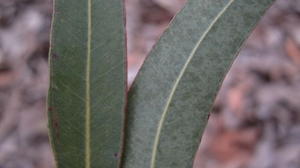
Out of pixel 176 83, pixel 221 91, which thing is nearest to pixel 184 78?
pixel 176 83

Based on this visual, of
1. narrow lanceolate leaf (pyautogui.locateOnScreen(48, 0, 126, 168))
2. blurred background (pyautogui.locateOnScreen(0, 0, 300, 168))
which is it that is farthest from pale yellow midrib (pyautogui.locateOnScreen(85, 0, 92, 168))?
blurred background (pyautogui.locateOnScreen(0, 0, 300, 168))

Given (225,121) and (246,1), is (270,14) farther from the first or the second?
(246,1)

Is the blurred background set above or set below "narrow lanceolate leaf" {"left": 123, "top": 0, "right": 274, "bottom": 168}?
above

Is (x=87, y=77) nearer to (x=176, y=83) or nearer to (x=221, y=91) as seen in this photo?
(x=176, y=83)

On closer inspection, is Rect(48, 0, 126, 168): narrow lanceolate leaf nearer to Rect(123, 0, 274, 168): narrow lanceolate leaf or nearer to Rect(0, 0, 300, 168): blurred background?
Rect(123, 0, 274, 168): narrow lanceolate leaf

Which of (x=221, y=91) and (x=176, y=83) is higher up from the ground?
(x=221, y=91)
